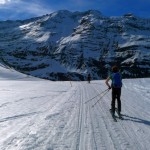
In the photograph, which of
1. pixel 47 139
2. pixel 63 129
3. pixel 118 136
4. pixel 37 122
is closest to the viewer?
pixel 47 139

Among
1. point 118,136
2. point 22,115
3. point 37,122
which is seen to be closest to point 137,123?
point 118,136

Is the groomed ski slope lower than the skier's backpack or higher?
lower

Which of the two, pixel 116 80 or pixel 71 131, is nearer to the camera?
pixel 71 131

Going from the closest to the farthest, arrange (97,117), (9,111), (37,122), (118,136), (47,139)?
1. (47,139)
2. (118,136)
3. (37,122)
4. (97,117)
5. (9,111)

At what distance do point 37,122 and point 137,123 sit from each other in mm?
3640

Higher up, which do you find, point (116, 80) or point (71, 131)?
point (116, 80)

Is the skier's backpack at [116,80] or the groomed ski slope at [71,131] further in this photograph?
the skier's backpack at [116,80]

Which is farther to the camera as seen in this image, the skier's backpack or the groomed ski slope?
the skier's backpack

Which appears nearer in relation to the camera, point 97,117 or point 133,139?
point 133,139

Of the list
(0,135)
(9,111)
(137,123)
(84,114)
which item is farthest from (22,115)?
(137,123)

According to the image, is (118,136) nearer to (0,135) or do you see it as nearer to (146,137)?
(146,137)

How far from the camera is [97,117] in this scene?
40.8 ft

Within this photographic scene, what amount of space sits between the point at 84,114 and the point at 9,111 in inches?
132

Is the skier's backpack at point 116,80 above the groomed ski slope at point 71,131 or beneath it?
above
